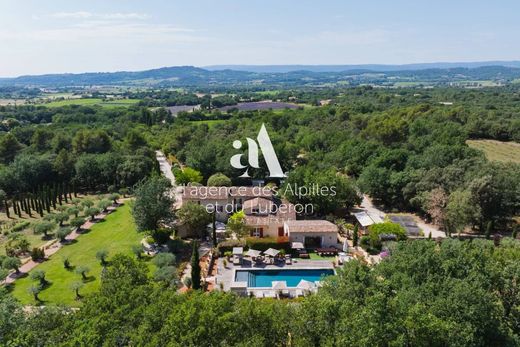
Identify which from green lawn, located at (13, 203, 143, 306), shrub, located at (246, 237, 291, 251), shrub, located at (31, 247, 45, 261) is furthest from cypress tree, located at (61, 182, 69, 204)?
shrub, located at (246, 237, 291, 251)

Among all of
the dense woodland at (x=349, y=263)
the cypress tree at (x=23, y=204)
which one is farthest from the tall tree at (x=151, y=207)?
the cypress tree at (x=23, y=204)

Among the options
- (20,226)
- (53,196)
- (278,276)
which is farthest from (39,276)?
(53,196)

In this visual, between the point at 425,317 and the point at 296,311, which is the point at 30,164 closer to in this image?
the point at 296,311

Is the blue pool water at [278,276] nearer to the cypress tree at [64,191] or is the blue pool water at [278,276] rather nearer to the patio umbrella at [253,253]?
the patio umbrella at [253,253]

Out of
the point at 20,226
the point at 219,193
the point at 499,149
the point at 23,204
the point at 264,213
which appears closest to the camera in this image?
the point at 264,213

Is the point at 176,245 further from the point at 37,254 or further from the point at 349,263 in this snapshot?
the point at 349,263

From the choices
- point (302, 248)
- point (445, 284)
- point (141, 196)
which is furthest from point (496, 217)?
point (141, 196)

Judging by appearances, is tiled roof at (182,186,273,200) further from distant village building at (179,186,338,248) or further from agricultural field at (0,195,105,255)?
agricultural field at (0,195,105,255)
